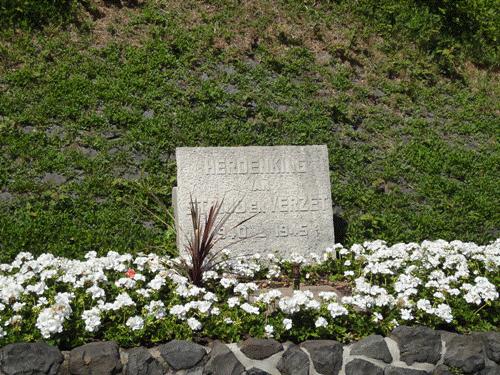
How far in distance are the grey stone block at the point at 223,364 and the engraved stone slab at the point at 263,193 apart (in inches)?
73.3

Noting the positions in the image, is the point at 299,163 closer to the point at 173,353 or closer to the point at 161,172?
the point at 161,172

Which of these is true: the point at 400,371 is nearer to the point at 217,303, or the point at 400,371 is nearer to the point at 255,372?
the point at 255,372

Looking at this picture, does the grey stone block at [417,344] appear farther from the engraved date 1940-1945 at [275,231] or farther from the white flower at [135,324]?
the engraved date 1940-1945 at [275,231]

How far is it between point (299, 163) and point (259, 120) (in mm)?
1561

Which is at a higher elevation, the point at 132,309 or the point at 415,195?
the point at 415,195

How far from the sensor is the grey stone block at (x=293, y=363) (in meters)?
4.09

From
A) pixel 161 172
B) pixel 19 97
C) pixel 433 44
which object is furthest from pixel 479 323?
pixel 433 44

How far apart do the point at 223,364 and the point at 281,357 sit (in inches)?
14.7

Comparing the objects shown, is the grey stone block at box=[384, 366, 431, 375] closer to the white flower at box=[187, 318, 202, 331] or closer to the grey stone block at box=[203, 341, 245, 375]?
the grey stone block at box=[203, 341, 245, 375]

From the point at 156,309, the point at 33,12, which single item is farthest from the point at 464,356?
the point at 33,12

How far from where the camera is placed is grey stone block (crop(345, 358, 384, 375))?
4188 millimetres

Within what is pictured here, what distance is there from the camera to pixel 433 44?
9570 millimetres

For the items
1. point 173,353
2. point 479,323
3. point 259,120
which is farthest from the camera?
point 259,120

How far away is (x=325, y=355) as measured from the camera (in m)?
4.17
